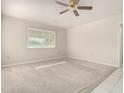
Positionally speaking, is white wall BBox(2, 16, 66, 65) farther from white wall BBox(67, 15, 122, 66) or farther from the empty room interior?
white wall BBox(67, 15, 122, 66)

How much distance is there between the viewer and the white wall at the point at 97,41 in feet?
15.1

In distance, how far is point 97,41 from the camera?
525cm

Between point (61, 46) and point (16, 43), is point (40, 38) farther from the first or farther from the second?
point (61, 46)

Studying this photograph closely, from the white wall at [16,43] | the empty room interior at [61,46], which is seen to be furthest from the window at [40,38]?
the white wall at [16,43]

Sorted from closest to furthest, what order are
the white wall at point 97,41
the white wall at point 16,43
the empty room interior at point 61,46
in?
the empty room interior at point 61,46 → the white wall at point 16,43 → the white wall at point 97,41

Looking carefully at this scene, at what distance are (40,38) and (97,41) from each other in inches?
124

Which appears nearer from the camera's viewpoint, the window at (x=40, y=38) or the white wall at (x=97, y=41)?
the white wall at (x=97, y=41)

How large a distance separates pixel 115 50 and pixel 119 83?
2.32 meters

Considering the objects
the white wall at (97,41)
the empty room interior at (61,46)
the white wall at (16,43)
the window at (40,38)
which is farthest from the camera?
the window at (40,38)

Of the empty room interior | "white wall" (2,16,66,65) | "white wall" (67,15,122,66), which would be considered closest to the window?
the empty room interior

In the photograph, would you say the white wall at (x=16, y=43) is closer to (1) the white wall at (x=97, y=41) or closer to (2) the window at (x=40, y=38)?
(2) the window at (x=40, y=38)

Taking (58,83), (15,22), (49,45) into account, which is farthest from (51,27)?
(58,83)

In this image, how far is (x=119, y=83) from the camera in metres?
2.62

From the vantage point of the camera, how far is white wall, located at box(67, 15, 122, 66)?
4.61m
